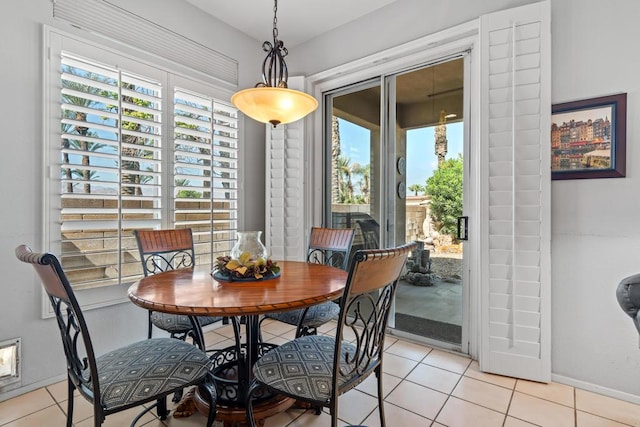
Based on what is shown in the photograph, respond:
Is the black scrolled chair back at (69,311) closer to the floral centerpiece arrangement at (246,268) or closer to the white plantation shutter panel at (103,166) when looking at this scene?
the floral centerpiece arrangement at (246,268)

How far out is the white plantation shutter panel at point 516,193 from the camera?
205 cm

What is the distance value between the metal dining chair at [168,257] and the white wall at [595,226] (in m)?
2.31

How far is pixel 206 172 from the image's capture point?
9.57 feet

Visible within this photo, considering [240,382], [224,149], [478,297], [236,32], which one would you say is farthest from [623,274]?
[236,32]

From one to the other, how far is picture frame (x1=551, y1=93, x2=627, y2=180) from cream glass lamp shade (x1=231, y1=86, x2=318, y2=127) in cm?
162

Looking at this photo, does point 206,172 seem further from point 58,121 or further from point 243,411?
point 243,411

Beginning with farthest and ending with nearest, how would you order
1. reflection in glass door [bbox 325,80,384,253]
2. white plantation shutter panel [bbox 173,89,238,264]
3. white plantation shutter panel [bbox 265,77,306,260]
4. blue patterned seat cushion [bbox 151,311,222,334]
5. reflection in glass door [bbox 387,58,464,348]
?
white plantation shutter panel [bbox 265,77,306,260]
reflection in glass door [bbox 325,80,384,253]
white plantation shutter panel [bbox 173,89,238,264]
reflection in glass door [bbox 387,58,464,348]
blue patterned seat cushion [bbox 151,311,222,334]

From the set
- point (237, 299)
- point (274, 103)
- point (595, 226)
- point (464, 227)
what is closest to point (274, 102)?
point (274, 103)

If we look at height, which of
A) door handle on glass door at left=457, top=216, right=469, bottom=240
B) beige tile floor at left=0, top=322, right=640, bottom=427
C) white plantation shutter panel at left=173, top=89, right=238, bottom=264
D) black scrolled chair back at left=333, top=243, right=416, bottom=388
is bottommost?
beige tile floor at left=0, top=322, right=640, bottom=427

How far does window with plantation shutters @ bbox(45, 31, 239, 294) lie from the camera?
2.09 m

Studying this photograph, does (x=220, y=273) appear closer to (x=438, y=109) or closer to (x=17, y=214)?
(x=17, y=214)

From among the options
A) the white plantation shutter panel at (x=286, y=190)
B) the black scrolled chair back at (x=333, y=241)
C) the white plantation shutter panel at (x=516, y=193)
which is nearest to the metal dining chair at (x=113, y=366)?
the black scrolled chair back at (x=333, y=241)

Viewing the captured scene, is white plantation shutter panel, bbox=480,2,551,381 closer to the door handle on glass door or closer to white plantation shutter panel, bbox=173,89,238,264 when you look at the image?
the door handle on glass door

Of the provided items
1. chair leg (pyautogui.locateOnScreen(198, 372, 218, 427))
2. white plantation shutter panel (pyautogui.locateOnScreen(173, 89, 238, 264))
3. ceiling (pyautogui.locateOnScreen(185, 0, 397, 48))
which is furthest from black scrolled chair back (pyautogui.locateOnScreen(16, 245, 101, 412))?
ceiling (pyautogui.locateOnScreen(185, 0, 397, 48))
